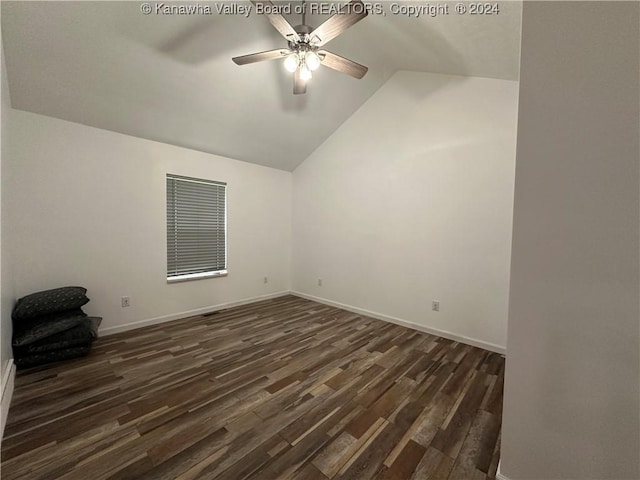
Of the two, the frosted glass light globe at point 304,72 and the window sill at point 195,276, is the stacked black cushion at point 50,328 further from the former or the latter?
the frosted glass light globe at point 304,72

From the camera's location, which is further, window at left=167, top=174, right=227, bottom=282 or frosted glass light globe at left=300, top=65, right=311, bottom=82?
window at left=167, top=174, right=227, bottom=282

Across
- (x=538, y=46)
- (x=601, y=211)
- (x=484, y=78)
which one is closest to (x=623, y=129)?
(x=601, y=211)

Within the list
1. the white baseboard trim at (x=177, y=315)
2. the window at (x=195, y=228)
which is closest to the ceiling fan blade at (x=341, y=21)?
the window at (x=195, y=228)

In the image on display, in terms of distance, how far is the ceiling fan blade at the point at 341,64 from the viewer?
214 cm

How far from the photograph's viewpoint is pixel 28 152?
7.94ft

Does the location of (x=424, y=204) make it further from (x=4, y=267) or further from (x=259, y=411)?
(x=4, y=267)

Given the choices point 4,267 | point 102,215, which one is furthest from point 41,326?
point 102,215

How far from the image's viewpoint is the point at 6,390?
5.58 feet

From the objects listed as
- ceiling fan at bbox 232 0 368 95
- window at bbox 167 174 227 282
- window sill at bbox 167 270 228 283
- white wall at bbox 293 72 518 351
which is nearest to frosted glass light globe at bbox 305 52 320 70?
ceiling fan at bbox 232 0 368 95

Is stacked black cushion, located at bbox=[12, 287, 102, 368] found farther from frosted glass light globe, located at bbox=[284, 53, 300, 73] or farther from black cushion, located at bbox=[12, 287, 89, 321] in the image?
frosted glass light globe, located at bbox=[284, 53, 300, 73]

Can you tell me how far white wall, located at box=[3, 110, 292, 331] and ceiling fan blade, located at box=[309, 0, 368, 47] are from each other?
2480 millimetres

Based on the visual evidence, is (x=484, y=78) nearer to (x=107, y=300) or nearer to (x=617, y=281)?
(x=617, y=281)

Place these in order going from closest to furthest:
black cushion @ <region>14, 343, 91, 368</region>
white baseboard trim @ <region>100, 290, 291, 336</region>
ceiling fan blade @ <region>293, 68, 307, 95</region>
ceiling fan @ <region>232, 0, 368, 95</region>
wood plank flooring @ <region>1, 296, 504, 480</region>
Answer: wood plank flooring @ <region>1, 296, 504, 480</region>, ceiling fan @ <region>232, 0, 368, 95</region>, black cushion @ <region>14, 343, 91, 368</region>, ceiling fan blade @ <region>293, 68, 307, 95</region>, white baseboard trim @ <region>100, 290, 291, 336</region>

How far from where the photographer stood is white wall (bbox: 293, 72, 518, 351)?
2.67 meters
